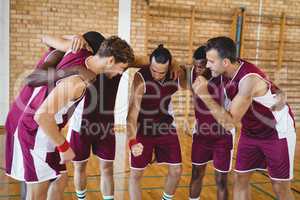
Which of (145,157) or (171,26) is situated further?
(171,26)

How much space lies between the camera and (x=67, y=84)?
1.98 metres

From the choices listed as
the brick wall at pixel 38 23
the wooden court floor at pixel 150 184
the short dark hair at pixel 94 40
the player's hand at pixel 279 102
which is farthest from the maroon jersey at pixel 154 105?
the brick wall at pixel 38 23

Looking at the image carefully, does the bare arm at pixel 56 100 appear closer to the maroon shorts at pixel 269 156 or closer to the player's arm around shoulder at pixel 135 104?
the player's arm around shoulder at pixel 135 104

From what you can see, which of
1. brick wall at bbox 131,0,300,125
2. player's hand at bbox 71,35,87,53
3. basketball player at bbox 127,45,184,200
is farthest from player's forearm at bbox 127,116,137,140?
brick wall at bbox 131,0,300,125

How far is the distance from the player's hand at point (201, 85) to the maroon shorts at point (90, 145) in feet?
2.73

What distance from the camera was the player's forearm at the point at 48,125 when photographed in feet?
6.55

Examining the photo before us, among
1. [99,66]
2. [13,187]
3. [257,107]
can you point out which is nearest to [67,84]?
[99,66]

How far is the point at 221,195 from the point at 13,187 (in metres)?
2.23

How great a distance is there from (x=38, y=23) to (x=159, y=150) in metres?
4.61

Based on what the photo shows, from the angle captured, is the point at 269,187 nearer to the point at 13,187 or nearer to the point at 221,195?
the point at 221,195

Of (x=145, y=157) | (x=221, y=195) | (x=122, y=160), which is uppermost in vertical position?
(x=145, y=157)

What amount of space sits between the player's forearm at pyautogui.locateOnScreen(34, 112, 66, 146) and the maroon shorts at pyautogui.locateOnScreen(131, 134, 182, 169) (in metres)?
0.99

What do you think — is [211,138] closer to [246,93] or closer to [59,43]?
[246,93]

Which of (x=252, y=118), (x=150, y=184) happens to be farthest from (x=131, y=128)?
(x=150, y=184)
